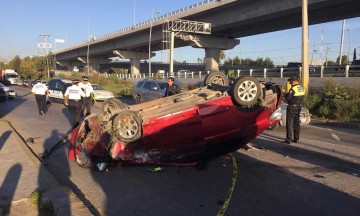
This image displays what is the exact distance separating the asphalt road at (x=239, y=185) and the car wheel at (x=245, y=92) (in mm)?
1144

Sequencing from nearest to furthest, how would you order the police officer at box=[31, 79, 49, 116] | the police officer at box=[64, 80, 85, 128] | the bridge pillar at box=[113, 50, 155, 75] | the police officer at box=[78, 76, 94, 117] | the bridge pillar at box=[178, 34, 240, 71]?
1. the police officer at box=[64, 80, 85, 128]
2. the police officer at box=[78, 76, 94, 117]
3. the police officer at box=[31, 79, 49, 116]
4. the bridge pillar at box=[178, 34, 240, 71]
5. the bridge pillar at box=[113, 50, 155, 75]

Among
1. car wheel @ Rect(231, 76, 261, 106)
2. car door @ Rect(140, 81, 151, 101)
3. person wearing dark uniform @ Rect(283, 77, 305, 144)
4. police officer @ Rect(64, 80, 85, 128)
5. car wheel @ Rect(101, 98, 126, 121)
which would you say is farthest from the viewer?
car door @ Rect(140, 81, 151, 101)

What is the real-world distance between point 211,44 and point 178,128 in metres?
45.3

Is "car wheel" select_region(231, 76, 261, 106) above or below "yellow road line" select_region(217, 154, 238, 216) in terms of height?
above

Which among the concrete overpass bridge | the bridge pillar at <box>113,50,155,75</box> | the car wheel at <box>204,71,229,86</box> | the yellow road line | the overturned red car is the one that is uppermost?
the concrete overpass bridge

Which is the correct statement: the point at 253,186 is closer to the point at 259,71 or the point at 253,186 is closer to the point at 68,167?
the point at 68,167

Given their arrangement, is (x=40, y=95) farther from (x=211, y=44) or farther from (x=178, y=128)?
(x=211, y=44)

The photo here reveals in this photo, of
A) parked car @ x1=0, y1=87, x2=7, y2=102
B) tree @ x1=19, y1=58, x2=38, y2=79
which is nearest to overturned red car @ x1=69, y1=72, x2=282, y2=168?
parked car @ x1=0, y1=87, x2=7, y2=102

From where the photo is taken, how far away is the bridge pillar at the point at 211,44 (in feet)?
164

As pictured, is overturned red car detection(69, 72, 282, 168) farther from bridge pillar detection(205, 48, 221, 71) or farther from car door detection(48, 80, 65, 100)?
bridge pillar detection(205, 48, 221, 71)

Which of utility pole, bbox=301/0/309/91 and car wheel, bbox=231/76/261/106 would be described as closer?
car wheel, bbox=231/76/261/106

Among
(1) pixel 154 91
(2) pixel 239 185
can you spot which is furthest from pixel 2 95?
(2) pixel 239 185

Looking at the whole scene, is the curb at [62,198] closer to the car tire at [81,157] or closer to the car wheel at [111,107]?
the car tire at [81,157]

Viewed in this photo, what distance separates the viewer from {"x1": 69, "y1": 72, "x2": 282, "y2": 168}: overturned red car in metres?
6.50
